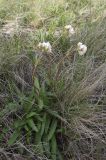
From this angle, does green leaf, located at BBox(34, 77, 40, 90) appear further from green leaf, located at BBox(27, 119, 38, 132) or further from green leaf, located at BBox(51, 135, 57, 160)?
green leaf, located at BBox(51, 135, 57, 160)

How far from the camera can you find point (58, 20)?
117 inches

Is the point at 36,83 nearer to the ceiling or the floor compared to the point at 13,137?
nearer to the ceiling

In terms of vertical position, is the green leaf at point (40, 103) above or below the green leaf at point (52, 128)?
above

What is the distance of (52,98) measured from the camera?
2.09m

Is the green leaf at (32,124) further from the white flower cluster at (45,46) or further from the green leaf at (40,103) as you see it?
the white flower cluster at (45,46)

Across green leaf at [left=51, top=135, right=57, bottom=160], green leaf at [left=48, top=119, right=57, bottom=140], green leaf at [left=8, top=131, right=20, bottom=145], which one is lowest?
green leaf at [left=51, top=135, right=57, bottom=160]

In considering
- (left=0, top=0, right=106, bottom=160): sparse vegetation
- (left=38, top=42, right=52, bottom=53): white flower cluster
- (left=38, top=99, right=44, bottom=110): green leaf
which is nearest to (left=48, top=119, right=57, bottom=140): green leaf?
(left=0, top=0, right=106, bottom=160): sparse vegetation

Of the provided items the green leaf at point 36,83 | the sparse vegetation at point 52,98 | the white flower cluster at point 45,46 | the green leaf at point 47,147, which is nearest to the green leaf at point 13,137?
the sparse vegetation at point 52,98

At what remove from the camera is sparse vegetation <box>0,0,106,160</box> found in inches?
77.3

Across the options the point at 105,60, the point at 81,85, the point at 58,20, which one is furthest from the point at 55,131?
the point at 58,20

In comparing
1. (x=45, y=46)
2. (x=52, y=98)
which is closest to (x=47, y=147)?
(x=52, y=98)

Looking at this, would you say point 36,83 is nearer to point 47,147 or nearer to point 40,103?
point 40,103

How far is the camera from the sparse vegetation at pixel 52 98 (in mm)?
1964

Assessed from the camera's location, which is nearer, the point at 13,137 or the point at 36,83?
the point at 13,137
